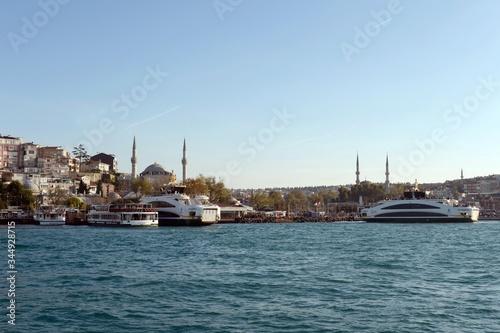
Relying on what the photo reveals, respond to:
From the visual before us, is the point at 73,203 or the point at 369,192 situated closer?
the point at 73,203

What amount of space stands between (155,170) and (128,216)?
69.5 m

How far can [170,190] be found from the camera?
221 ft

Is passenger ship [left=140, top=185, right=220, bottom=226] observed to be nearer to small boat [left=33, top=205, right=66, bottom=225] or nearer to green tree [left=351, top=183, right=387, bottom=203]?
small boat [left=33, top=205, right=66, bottom=225]

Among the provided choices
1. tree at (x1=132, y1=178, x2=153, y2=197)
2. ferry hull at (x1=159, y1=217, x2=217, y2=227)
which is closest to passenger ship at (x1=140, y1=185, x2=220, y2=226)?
ferry hull at (x1=159, y1=217, x2=217, y2=227)

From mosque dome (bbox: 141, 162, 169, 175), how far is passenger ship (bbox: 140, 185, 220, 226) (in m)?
62.7

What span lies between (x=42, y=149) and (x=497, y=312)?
10885 centimetres

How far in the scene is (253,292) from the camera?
17.2 meters

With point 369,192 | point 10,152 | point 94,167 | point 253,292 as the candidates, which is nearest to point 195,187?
point 10,152

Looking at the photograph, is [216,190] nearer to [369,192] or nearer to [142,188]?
[142,188]

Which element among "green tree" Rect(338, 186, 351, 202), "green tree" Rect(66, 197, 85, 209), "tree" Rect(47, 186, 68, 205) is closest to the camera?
"green tree" Rect(66, 197, 85, 209)

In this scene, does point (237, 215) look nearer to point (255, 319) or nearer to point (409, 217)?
point (409, 217)

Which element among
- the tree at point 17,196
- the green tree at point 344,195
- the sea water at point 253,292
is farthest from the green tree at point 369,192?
the sea water at point 253,292

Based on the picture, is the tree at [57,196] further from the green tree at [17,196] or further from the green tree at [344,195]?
the green tree at [344,195]

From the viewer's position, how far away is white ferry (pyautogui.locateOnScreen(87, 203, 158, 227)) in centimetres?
6003
